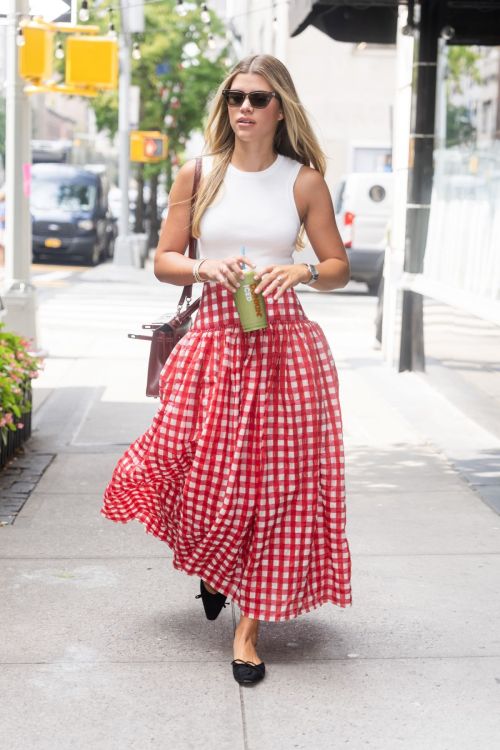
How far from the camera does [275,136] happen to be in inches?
162

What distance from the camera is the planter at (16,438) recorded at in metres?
7.08

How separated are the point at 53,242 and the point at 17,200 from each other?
791 inches

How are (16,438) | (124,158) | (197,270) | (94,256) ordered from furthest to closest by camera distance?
(94,256) → (124,158) → (16,438) → (197,270)

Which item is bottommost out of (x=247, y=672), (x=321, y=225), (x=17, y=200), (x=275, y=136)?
(x=247, y=672)

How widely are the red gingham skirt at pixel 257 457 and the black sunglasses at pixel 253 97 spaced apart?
583mm

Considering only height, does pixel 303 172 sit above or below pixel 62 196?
above

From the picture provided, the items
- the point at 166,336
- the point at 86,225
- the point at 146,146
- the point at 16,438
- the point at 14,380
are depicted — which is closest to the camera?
the point at 166,336

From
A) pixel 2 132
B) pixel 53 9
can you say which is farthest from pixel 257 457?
pixel 2 132

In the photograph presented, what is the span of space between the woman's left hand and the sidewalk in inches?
48.0

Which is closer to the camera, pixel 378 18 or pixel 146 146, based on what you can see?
pixel 378 18

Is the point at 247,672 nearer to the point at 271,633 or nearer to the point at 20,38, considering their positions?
the point at 271,633

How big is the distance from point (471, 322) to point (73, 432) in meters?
2.94

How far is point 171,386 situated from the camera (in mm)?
4129

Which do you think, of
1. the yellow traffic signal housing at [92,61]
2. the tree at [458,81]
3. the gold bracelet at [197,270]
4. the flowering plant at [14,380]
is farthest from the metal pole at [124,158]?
the gold bracelet at [197,270]
